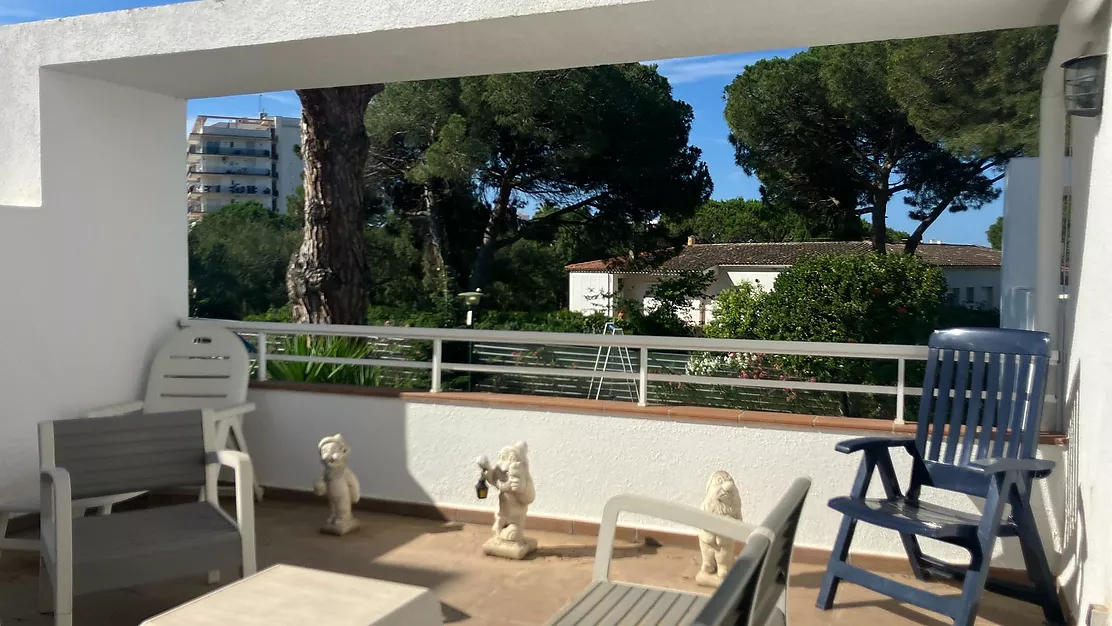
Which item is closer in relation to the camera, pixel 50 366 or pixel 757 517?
pixel 757 517

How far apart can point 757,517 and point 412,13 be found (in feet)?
8.38

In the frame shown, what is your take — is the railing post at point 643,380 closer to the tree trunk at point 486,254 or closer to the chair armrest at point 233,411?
the chair armrest at point 233,411

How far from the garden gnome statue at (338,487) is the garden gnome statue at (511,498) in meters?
0.72

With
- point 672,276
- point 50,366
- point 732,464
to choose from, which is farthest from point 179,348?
point 672,276

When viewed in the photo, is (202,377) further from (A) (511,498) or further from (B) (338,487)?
(A) (511,498)

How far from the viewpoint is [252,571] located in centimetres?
303

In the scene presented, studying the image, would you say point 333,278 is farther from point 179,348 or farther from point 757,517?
→ point 757,517

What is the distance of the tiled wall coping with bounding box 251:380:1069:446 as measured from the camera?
377 centimetres

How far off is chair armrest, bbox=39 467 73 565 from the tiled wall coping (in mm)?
1908

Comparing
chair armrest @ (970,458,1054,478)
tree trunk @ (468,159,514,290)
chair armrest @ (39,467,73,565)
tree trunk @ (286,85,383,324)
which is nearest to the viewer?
chair armrest @ (39,467,73,565)

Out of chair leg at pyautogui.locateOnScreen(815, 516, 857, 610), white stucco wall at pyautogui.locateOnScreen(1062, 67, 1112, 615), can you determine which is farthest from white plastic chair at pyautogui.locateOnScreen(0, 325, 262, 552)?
white stucco wall at pyautogui.locateOnScreen(1062, 67, 1112, 615)

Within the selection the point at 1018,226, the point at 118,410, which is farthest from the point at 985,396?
the point at 118,410

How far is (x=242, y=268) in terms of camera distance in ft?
62.0

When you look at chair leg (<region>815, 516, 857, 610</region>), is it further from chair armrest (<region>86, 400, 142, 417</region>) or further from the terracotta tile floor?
chair armrest (<region>86, 400, 142, 417</region>)
